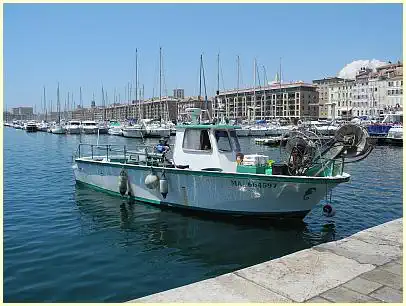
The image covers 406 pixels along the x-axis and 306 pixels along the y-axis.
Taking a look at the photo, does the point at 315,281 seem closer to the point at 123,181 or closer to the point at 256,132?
the point at 123,181

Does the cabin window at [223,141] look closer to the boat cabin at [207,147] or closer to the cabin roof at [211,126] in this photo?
the boat cabin at [207,147]

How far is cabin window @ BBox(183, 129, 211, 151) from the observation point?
1402 cm

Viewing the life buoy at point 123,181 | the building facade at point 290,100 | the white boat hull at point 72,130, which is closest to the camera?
the life buoy at point 123,181

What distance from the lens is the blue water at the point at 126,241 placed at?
8.35m

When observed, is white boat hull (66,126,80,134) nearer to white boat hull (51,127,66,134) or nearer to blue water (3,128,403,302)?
white boat hull (51,127,66,134)

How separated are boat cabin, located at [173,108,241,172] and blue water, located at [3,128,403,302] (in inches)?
71.6

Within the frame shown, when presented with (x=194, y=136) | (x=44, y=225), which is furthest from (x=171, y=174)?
(x=44, y=225)

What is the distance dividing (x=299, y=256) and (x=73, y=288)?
4416 millimetres

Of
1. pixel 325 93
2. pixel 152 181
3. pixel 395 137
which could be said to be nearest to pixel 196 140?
pixel 152 181

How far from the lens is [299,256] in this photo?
7.55 metres

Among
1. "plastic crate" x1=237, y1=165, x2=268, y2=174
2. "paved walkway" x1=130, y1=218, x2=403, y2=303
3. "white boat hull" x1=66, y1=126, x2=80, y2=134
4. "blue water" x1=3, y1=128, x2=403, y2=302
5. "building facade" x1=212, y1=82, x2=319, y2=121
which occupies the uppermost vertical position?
"building facade" x1=212, y1=82, x2=319, y2=121

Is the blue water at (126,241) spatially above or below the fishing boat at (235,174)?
below

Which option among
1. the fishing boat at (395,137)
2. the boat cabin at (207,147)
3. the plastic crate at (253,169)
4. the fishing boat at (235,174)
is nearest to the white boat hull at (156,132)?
the fishing boat at (395,137)

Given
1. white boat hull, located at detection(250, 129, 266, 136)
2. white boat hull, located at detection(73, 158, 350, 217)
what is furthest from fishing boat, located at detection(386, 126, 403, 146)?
white boat hull, located at detection(73, 158, 350, 217)
